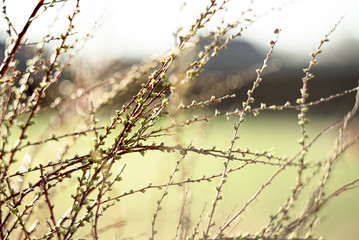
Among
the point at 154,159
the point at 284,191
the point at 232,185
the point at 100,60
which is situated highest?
the point at 154,159

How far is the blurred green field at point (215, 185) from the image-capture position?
2145mm

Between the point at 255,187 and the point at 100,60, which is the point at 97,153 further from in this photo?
the point at 255,187

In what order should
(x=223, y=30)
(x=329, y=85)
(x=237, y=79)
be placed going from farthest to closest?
(x=329, y=85)
(x=237, y=79)
(x=223, y=30)

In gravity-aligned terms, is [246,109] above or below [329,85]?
below

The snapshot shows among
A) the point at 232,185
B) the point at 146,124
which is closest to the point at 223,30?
the point at 146,124

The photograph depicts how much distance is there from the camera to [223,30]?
145 centimetres

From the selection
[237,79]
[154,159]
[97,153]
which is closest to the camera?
[97,153]

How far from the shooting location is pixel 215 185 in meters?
6.14

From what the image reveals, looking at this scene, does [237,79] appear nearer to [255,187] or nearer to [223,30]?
[223,30]

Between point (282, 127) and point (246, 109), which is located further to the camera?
point (282, 127)

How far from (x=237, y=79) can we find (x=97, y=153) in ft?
6.01

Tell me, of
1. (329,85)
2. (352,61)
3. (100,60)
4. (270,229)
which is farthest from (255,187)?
(352,61)

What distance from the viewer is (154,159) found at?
1212cm

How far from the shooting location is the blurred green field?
7.04 feet
